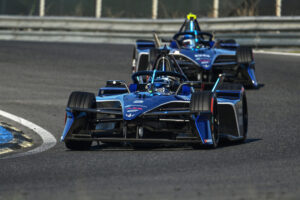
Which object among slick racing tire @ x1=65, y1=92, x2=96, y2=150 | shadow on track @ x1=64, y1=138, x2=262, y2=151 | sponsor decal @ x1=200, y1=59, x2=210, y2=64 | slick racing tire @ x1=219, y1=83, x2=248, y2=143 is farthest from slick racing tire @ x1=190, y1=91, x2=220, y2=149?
sponsor decal @ x1=200, y1=59, x2=210, y2=64

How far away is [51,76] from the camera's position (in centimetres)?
1647

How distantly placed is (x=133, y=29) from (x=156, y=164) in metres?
15.6

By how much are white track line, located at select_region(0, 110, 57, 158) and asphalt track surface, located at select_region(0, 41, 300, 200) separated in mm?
149

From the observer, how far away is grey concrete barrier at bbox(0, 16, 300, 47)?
2039cm

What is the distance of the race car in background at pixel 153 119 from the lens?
8672mm

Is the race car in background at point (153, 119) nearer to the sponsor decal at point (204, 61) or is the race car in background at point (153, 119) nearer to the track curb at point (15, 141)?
the track curb at point (15, 141)

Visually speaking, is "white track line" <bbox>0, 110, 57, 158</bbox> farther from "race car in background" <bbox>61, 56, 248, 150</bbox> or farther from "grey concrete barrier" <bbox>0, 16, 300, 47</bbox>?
"grey concrete barrier" <bbox>0, 16, 300, 47</bbox>

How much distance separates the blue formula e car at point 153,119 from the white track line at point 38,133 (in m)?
0.43

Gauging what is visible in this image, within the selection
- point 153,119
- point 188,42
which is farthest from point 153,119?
point 188,42

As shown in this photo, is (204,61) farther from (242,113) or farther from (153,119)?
(153,119)

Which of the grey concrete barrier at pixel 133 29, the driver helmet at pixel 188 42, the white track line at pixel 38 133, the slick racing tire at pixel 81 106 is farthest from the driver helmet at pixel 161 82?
the grey concrete barrier at pixel 133 29

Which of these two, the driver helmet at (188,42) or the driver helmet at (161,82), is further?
the driver helmet at (188,42)

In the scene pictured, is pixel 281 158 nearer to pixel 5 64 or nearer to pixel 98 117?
pixel 98 117

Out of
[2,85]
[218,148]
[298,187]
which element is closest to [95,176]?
[298,187]
